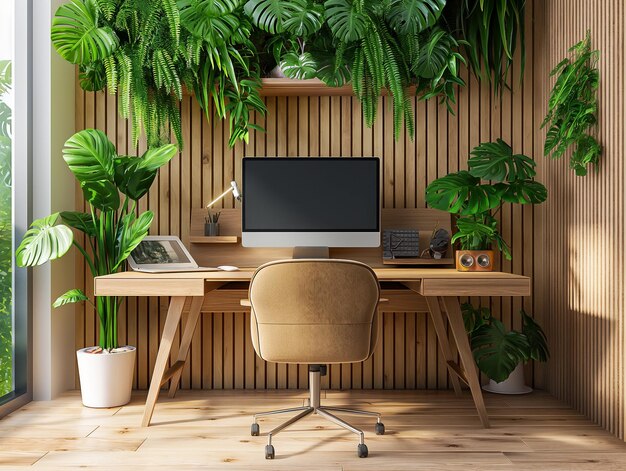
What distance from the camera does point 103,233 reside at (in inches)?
125

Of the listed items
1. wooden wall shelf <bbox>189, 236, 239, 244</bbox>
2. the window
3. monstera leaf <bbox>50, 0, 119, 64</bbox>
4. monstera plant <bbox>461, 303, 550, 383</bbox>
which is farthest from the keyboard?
the window

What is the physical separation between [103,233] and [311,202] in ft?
3.72

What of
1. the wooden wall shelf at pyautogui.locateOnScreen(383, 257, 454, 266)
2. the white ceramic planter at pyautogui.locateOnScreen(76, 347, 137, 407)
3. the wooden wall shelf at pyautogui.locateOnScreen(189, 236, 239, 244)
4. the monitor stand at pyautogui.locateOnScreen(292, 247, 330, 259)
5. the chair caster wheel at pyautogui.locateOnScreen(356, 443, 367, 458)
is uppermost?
the wooden wall shelf at pyautogui.locateOnScreen(189, 236, 239, 244)

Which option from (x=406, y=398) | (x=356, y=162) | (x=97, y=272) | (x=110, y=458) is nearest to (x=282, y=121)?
(x=356, y=162)

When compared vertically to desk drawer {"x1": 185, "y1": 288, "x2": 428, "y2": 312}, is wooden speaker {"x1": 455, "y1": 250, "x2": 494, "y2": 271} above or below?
above

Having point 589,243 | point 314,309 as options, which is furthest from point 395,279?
point 589,243

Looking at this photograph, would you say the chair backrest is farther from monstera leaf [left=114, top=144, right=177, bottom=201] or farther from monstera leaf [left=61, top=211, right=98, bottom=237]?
monstera leaf [left=61, top=211, right=98, bottom=237]

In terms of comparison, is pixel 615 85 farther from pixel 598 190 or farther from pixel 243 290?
pixel 243 290

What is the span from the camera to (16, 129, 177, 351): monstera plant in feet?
9.42

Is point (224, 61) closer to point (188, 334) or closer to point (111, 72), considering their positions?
point (111, 72)

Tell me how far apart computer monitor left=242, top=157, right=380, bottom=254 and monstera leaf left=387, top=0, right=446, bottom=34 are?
0.72m

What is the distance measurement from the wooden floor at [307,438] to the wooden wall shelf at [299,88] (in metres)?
1.76

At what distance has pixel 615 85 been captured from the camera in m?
2.62

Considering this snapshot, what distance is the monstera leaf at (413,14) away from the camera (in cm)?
307
